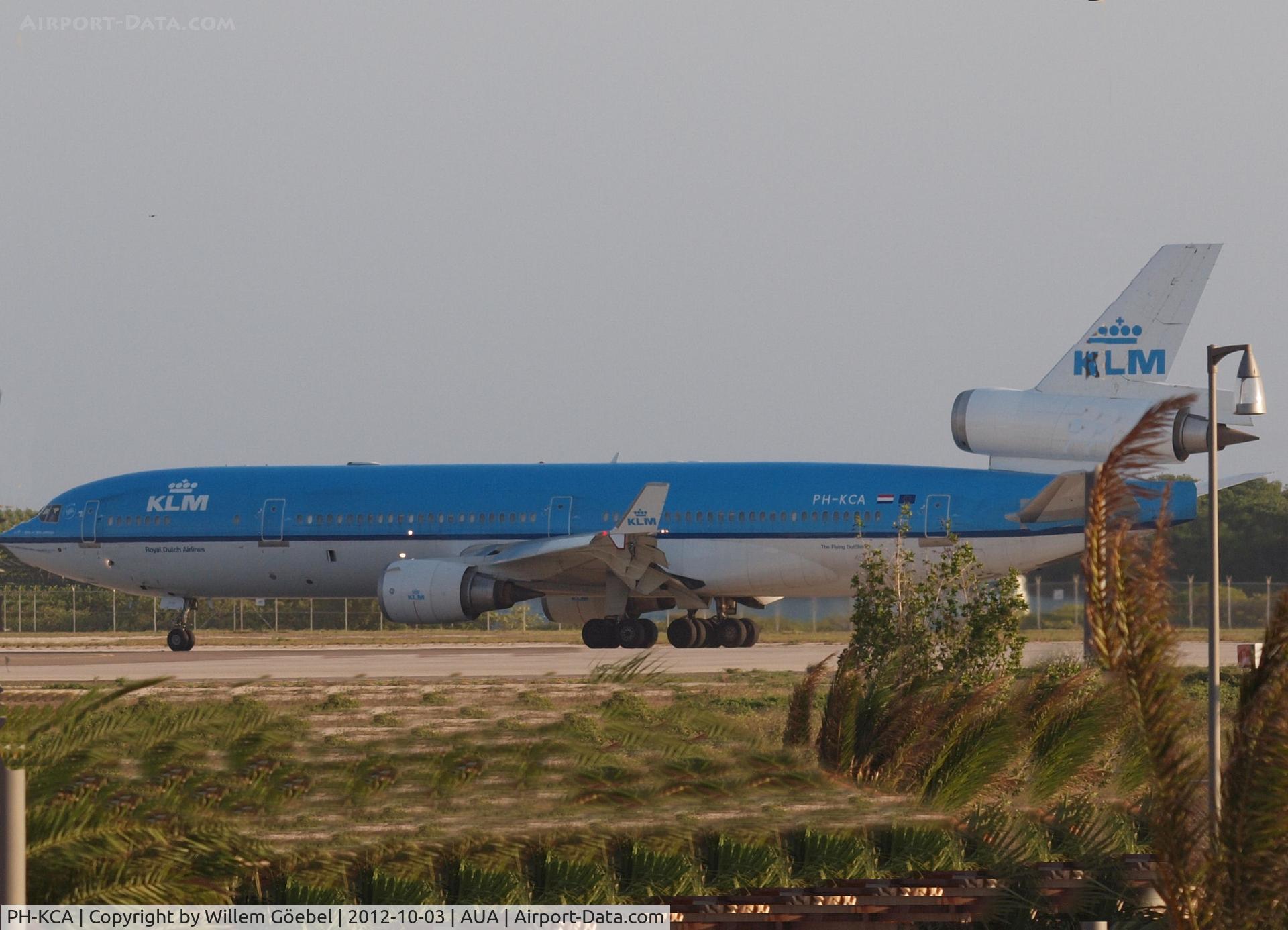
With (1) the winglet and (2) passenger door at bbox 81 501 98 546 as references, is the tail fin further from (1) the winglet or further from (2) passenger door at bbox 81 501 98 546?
(2) passenger door at bbox 81 501 98 546

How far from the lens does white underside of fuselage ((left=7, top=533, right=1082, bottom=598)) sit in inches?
1319

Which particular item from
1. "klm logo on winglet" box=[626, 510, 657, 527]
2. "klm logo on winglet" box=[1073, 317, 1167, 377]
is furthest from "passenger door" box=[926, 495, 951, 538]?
"klm logo on winglet" box=[626, 510, 657, 527]

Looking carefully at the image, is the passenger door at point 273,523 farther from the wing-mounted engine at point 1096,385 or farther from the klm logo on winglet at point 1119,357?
the klm logo on winglet at point 1119,357

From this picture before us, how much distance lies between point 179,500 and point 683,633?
37.9ft

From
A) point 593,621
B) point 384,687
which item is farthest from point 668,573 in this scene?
point 384,687

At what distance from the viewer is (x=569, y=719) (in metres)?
16.4

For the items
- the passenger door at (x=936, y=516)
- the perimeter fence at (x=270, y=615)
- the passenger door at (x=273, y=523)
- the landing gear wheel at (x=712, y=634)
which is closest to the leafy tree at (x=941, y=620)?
the passenger door at (x=936, y=516)

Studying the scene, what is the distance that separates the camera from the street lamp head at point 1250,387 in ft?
46.5

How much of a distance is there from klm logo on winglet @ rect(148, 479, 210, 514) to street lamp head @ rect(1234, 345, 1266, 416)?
2758 cm

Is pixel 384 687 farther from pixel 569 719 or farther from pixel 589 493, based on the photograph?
pixel 589 493

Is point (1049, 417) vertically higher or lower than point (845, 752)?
higher

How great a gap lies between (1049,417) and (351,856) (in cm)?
2422

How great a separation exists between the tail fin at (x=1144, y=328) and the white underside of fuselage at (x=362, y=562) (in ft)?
10.5

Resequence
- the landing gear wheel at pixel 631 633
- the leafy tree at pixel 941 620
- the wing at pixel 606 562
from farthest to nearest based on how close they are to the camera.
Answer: the landing gear wheel at pixel 631 633, the wing at pixel 606 562, the leafy tree at pixel 941 620
